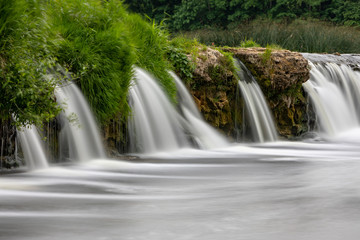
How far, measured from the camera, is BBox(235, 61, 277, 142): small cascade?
387 inches

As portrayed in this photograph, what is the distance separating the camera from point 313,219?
3.74 m

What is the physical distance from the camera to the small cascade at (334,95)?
11383 millimetres

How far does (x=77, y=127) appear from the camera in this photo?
654 centimetres

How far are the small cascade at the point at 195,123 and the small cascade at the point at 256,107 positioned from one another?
3.49ft

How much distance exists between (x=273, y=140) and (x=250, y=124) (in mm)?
589

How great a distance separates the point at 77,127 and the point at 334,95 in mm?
7042

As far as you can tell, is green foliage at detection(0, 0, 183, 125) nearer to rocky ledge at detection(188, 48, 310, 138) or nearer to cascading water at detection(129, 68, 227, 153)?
A: cascading water at detection(129, 68, 227, 153)

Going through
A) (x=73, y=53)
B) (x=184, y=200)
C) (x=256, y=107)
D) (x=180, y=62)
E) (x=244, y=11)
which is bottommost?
(x=184, y=200)

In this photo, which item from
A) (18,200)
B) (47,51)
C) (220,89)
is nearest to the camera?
(18,200)

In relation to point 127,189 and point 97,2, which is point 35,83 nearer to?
point 127,189

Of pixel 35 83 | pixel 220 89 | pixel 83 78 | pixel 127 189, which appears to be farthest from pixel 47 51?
pixel 220 89

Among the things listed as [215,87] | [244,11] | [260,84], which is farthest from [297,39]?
[244,11]

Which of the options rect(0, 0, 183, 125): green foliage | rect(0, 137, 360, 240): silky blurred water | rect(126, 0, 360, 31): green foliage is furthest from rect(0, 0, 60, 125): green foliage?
rect(126, 0, 360, 31): green foliage

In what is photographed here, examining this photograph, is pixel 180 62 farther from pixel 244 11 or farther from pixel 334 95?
pixel 244 11
